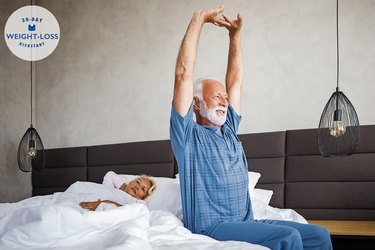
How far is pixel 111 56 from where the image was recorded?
14.1 ft

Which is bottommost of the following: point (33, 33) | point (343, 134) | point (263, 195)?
point (263, 195)

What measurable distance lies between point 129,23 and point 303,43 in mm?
1748

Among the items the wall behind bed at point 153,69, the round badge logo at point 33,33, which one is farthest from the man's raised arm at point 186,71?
the round badge logo at point 33,33

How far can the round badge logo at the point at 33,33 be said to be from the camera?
15.2 ft

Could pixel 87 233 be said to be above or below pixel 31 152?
below

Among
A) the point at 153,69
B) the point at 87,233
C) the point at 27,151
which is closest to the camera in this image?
the point at 87,233

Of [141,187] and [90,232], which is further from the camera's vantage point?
[141,187]

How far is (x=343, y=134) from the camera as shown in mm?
2887

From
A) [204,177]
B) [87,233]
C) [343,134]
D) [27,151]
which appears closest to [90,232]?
[87,233]

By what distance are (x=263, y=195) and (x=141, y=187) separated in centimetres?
90

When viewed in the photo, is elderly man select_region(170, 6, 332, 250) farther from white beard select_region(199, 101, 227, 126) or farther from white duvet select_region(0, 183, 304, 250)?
white duvet select_region(0, 183, 304, 250)

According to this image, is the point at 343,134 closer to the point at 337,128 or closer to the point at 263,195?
the point at 337,128

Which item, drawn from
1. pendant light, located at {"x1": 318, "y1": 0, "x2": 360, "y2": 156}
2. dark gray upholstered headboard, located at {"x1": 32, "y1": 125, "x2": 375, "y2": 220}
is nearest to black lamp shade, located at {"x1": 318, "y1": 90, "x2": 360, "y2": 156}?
pendant light, located at {"x1": 318, "y1": 0, "x2": 360, "y2": 156}

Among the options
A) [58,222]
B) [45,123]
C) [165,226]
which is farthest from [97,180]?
[58,222]
